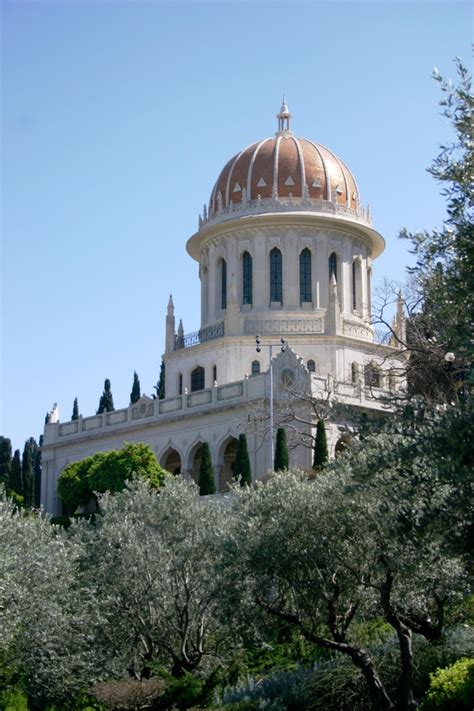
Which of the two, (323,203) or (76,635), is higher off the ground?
(323,203)

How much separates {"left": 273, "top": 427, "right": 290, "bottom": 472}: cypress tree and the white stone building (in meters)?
6.08

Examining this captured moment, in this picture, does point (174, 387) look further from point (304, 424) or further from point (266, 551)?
point (266, 551)

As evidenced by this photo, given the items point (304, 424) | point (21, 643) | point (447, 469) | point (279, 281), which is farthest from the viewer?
point (279, 281)

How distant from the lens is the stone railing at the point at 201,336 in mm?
62250

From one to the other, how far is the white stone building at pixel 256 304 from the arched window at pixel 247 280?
0.21 ft

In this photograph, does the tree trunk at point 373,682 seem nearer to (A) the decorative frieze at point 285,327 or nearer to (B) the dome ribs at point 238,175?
(A) the decorative frieze at point 285,327

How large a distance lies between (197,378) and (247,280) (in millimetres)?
6049

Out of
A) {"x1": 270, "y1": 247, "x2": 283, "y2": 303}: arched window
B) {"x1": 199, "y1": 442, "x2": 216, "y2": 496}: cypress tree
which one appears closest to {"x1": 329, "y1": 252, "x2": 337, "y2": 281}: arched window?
{"x1": 270, "y1": 247, "x2": 283, "y2": 303}: arched window

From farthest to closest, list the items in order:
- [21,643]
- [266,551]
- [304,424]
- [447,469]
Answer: [304,424] < [21,643] < [266,551] < [447,469]

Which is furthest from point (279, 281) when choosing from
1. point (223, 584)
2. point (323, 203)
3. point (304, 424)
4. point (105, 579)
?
point (223, 584)

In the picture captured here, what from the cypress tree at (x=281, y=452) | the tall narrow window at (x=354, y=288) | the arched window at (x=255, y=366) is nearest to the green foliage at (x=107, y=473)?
the cypress tree at (x=281, y=452)

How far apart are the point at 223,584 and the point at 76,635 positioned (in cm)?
524

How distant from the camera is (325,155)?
6469 centimetres

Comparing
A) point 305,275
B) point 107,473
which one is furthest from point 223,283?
point 107,473
